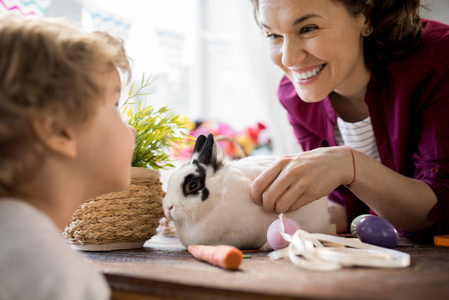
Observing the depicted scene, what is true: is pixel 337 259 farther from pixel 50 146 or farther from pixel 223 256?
pixel 50 146

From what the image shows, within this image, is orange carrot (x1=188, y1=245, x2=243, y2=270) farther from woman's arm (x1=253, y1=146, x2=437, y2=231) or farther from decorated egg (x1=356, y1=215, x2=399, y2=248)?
decorated egg (x1=356, y1=215, x2=399, y2=248)

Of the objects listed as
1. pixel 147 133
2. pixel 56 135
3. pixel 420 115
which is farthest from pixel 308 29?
pixel 56 135

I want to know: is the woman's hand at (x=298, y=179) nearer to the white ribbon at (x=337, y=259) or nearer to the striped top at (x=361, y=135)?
the white ribbon at (x=337, y=259)

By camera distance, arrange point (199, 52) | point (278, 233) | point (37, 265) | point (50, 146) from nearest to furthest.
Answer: point (37, 265) → point (50, 146) → point (278, 233) → point (199, 52)

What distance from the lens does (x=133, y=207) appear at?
1.02 meters

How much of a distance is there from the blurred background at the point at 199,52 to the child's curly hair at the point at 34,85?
1138 millimetres

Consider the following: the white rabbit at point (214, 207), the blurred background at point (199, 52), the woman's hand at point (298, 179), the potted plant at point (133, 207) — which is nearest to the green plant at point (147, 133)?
the potted plant at point (133, 207)

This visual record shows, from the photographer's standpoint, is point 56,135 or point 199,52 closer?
point 56,135

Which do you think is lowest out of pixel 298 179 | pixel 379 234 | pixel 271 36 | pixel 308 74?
pixel 379 234

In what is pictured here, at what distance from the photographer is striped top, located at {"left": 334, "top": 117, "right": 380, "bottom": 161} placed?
1.40m

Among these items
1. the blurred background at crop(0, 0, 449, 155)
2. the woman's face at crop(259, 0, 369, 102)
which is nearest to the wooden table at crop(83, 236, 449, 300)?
the woman's face at crop(259, 0, 369, 102)

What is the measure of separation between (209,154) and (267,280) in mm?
460

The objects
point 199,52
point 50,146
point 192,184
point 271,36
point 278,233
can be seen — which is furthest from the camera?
point 199,52

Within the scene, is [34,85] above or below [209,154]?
above
